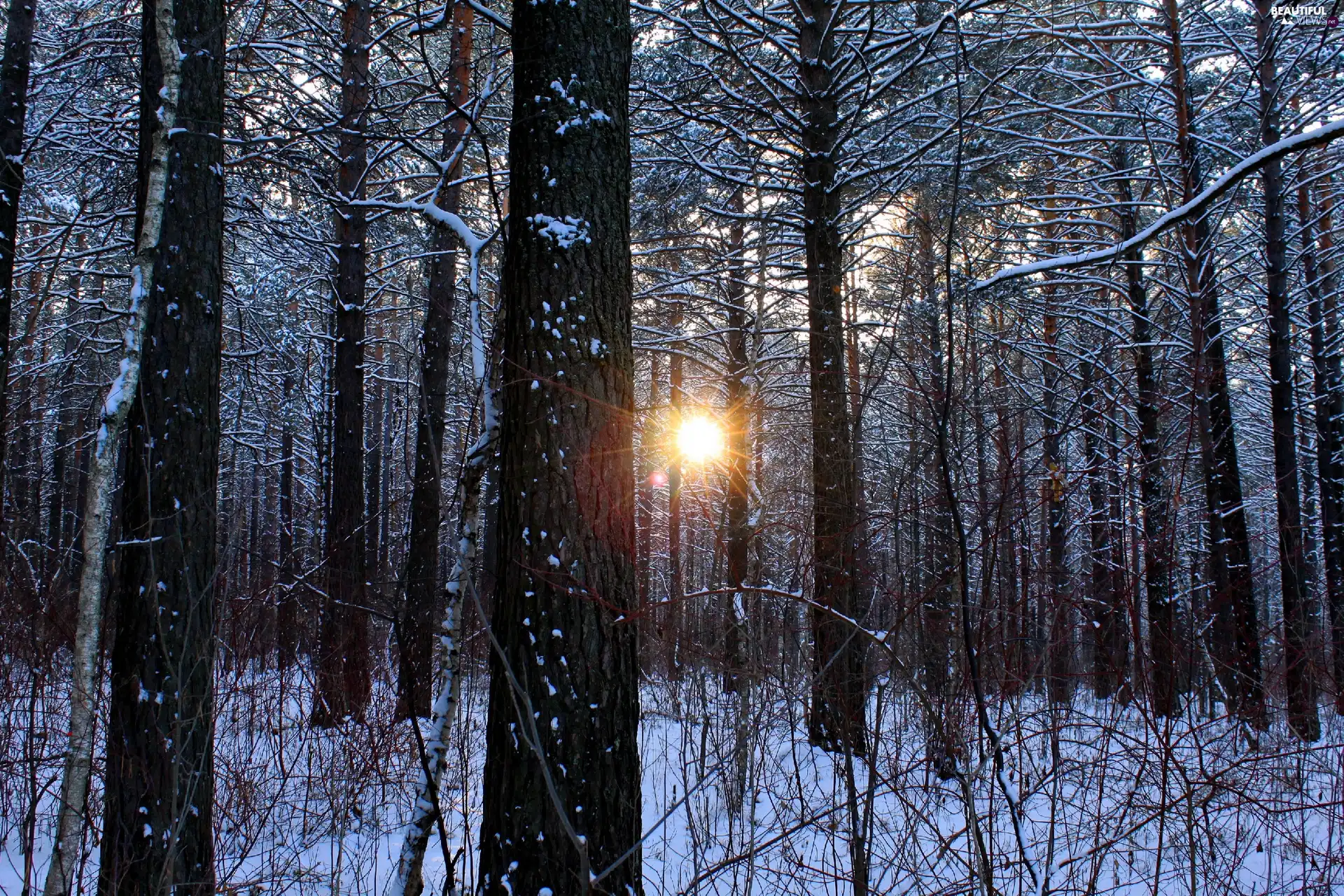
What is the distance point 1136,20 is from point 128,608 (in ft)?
28.6

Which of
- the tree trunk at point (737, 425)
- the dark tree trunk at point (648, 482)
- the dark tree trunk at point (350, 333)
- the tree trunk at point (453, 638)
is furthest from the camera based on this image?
the tree trunk at point (737, 425)

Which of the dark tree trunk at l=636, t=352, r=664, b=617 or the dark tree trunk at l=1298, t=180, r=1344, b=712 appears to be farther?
the dark tree trunk at l=1298, t=180, r=1344, b=712

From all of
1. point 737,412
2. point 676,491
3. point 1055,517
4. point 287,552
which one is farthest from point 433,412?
point 1055,517

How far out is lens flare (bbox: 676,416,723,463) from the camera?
7677 mm

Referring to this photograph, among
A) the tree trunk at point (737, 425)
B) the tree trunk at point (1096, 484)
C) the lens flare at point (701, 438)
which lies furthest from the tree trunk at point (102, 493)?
the tree trunk at point (1096, 484)

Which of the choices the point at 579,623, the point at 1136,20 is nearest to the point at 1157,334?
the point at 1136,20

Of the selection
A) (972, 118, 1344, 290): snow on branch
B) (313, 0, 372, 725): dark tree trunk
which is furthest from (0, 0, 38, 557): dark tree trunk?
(972, 118, 1344, 290): snow on branch

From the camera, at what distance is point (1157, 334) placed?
949 centimetres

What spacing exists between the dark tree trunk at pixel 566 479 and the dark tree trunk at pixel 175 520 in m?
1.46

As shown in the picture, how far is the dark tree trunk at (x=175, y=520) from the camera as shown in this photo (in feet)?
9.50

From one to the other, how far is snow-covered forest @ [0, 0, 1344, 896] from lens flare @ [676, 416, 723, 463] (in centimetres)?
10

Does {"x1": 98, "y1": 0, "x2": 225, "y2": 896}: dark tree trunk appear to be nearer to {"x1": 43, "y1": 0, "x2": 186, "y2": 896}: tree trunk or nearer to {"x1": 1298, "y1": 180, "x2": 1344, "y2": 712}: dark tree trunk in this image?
{"x1": 43, "y1": 0, "x2": 186, "y2": 896}: tree trunk

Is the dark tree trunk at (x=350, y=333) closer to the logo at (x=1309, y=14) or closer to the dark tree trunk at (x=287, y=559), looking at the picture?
the dark tree trunk at (x=287, y=559)

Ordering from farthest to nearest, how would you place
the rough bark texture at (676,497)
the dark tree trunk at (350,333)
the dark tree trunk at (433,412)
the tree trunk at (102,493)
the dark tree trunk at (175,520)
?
the dark tree trunk at (350,333) < the dark tree trunk at (433,412) < the rough bark texture at (676,497) < the dark tree trunk at (175,520) < the tree trunk at (102,493)
